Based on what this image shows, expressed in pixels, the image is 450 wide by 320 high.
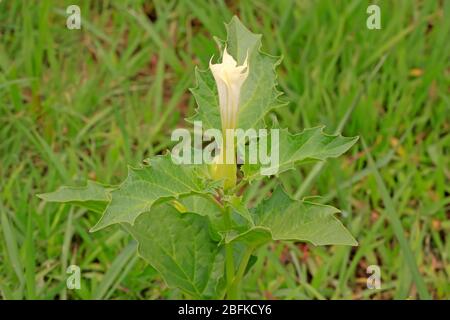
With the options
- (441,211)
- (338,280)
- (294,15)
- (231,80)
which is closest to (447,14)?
(294,15)

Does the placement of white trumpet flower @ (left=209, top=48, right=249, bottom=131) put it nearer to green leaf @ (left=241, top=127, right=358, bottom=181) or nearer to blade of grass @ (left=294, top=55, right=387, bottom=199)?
green leaf @ (left=241, top=127, right=358, bottom=181)

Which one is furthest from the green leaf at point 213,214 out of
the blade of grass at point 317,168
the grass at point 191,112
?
the blade of grass at point 317,168

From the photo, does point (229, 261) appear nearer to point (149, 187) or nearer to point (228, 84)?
point (149, 187)

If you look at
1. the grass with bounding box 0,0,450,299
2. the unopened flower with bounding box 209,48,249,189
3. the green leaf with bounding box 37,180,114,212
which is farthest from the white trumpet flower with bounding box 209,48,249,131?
the grass with bounding box 0,0,450,299

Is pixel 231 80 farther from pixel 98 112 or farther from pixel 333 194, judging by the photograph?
pixel 98 112

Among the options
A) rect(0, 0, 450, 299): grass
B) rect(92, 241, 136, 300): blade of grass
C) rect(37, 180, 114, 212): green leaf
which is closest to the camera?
rect(37, 180, 114, 212): green leaf

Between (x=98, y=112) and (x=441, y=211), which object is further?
(x=98, y=112)
